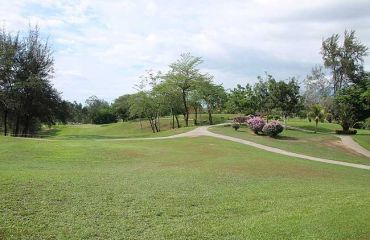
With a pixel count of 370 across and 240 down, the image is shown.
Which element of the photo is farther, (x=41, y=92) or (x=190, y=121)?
(x=190, y=121)

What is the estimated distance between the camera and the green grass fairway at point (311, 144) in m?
29.6

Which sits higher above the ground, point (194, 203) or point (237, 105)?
point (237, 105)

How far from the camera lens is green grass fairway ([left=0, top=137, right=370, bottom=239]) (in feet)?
26.2

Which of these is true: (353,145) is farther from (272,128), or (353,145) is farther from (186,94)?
(186,94)

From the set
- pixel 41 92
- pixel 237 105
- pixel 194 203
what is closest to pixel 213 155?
pixel 194 203

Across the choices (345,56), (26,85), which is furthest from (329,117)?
(26,85)

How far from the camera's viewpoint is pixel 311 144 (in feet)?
115

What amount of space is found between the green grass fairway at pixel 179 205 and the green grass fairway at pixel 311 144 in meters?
12.1

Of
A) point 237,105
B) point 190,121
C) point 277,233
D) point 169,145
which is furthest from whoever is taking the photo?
point 190,121

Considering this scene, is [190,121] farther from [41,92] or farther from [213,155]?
[213,155]

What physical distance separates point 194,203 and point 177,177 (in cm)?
417

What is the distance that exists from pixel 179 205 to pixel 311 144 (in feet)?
89.0

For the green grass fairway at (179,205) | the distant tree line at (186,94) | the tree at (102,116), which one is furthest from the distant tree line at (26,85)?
the tree at (102,116)

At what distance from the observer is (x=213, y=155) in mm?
24578
